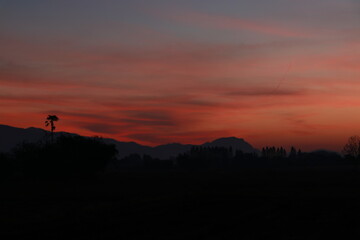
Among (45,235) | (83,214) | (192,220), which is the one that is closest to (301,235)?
(192,220)

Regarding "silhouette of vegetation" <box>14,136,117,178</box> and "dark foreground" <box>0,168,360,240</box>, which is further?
"silhouette of vegetation" <box>14,136,117,178</box>

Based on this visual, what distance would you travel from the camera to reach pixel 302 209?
36.1 m

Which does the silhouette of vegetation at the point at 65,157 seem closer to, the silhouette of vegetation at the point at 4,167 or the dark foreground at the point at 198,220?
the silhouette of vegetation at the point at 4,167

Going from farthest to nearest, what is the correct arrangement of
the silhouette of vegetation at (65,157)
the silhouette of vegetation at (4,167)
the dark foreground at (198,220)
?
the silhouette of vegetation at (65,157) < the silhouette of vegetation at (4,167) < the dark foreground at (198,220)

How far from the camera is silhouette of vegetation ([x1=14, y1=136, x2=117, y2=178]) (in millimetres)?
93375

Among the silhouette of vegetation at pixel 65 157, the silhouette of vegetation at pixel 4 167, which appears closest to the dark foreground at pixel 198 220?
the silhouette of vegetation at pixel 4 167

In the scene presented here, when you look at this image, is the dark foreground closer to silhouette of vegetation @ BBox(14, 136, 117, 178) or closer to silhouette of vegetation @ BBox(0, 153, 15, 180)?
silhouette of vegetation @ BBox(0, 153, 15, 180)

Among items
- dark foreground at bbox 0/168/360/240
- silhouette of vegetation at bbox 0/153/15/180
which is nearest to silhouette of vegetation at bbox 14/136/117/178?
silhouette of vegetation at bbox 0/153/15/180

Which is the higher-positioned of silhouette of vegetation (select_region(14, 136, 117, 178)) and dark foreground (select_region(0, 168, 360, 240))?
silhouette of vegetation (select_region(14, 136, 117, 178))

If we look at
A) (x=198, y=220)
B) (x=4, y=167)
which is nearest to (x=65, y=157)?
(x=4, y=167)

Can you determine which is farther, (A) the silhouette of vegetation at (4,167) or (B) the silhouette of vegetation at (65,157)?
(B) the silhouette of vegetation at (65,157)

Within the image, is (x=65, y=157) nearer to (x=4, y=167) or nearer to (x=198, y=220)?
(x=4, y=167)

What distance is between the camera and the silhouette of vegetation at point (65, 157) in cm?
9338

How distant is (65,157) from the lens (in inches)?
3780
